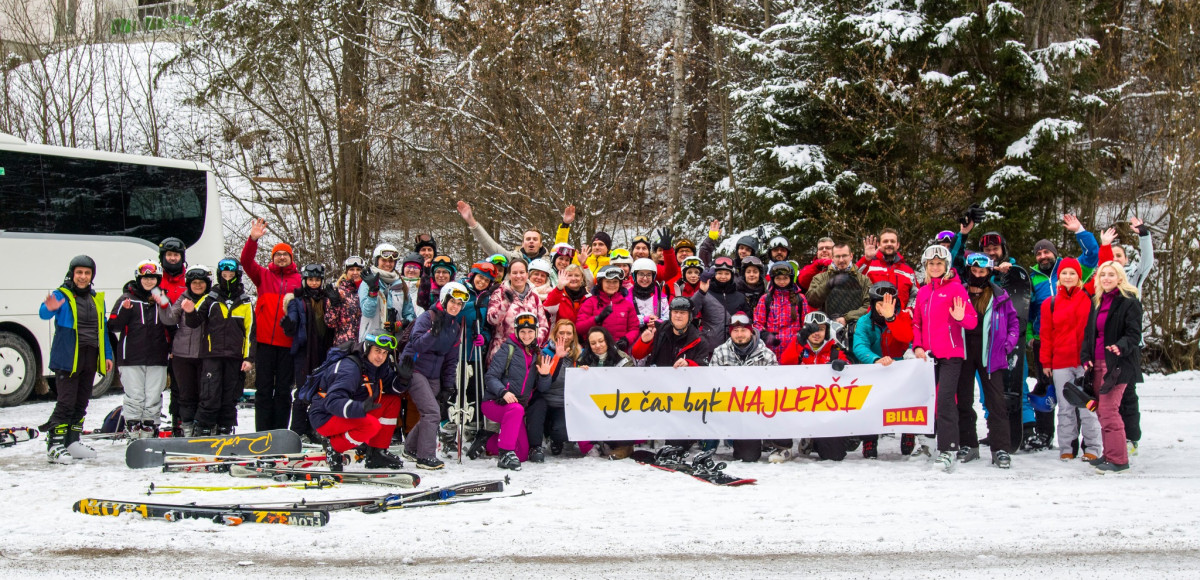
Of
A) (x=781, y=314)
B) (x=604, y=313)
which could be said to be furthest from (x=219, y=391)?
(x=781, y=314)

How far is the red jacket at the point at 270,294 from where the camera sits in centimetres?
865

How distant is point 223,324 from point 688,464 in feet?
15.0

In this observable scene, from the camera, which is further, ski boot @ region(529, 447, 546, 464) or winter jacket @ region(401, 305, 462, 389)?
ski boot @ region(529, 447, 546, 464)

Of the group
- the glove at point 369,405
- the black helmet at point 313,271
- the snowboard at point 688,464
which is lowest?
the snowboard at point 688,464

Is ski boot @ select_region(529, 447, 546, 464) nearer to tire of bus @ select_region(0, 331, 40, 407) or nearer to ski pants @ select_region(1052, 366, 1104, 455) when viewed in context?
ski pants @ select_region(1052, 366, 1104, 455)

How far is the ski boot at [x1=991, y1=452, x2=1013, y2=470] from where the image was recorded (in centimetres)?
763

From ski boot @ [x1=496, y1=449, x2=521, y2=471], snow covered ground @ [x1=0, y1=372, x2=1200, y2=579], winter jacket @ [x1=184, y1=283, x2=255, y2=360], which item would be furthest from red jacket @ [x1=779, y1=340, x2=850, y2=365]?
winter jacket @ [x1=184, y1=283, x2=255, y2=360]

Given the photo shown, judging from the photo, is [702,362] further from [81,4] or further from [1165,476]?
[81,4]

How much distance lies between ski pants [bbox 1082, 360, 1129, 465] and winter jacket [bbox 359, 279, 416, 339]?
6.16m

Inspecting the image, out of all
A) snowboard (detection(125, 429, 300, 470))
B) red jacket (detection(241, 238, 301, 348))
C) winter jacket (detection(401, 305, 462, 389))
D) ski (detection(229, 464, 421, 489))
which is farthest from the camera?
red jacket (detection(241, 238, 301, 348))

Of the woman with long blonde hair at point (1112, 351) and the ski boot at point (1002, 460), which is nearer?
the woman with long blonde hair at point (1112, 351)

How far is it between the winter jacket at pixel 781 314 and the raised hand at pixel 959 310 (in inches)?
55.3

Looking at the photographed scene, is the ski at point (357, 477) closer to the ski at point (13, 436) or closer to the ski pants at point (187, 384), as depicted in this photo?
the ski pants at point (187, 384)

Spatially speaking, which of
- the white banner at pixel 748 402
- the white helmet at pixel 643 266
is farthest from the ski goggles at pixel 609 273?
the white banner at pixel 748 402
